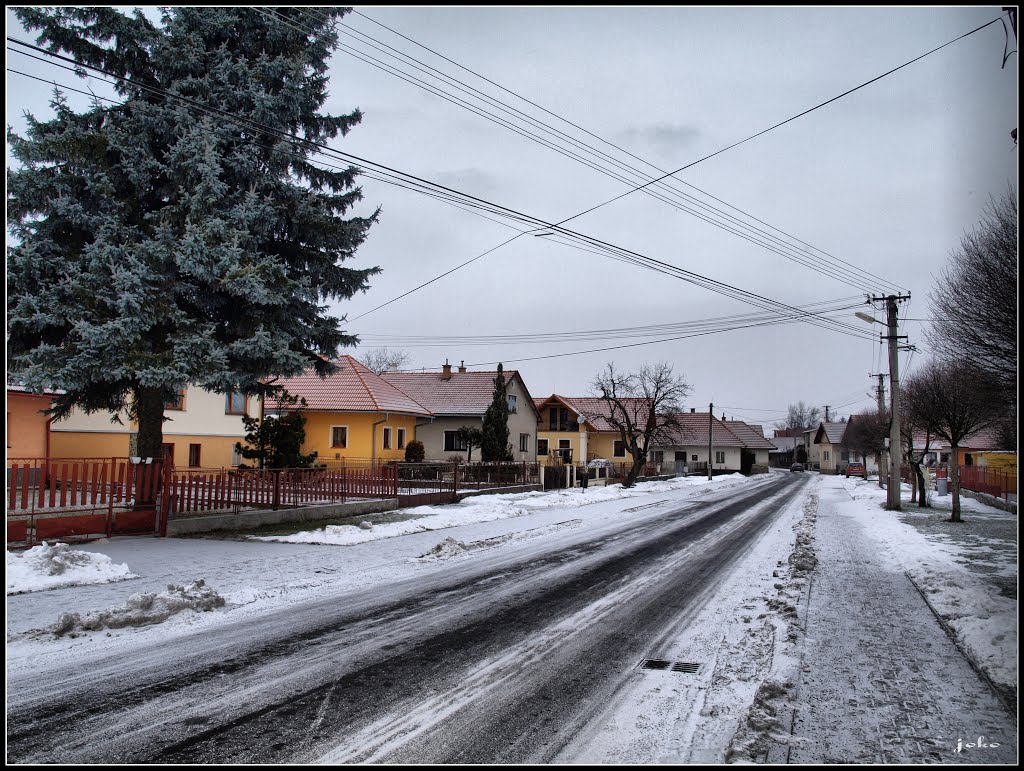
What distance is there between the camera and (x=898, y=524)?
61.7 feet

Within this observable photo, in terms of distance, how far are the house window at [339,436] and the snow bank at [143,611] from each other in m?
24.8

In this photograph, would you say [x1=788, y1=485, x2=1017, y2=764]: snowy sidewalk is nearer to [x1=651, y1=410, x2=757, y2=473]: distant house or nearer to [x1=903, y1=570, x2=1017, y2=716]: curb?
[x1=903, y1=570, x2=1017, y2=716]: curb

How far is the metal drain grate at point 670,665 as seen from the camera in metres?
5.85

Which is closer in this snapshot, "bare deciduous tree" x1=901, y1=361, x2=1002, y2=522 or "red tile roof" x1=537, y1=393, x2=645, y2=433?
"bare deciduous tree" x1=901, y1=361, x2=1002, y2=522

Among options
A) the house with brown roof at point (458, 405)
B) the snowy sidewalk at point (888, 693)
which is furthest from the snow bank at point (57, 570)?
the house with brown roof at point (458, 405)

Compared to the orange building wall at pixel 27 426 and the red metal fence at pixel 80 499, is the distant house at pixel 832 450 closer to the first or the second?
the orange building wall at pixel 27 426

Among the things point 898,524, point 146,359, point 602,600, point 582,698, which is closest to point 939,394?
point 898,524

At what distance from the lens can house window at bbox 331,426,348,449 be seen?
32.9 m

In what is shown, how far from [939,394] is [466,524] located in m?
17.3

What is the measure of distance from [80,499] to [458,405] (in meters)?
30.3

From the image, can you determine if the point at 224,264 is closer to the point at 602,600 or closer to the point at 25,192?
the point at 25,192

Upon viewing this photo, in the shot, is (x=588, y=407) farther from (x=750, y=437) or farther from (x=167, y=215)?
(x=167, y=215)

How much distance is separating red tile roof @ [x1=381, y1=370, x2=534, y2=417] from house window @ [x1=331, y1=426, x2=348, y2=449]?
28.5 feet

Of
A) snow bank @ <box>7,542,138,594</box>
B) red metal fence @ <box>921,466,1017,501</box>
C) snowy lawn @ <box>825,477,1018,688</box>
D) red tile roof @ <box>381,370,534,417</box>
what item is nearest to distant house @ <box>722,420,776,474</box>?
red tile roof @ <box>381,370,534,417</box>
